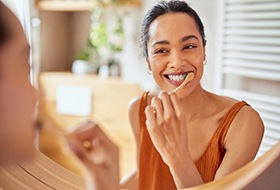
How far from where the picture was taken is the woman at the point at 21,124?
0.24 meters

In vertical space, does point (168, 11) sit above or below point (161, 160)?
above

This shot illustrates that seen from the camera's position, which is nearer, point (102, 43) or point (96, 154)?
point (96, 154)

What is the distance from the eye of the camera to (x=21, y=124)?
239 millimetres

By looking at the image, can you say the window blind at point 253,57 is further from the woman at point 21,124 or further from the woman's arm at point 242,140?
the woman at point 21,124

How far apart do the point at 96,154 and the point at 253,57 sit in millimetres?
151

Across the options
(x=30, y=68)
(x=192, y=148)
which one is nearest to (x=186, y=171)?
(x=192, y=148)

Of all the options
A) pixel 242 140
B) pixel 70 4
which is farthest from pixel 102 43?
pixel 242 140

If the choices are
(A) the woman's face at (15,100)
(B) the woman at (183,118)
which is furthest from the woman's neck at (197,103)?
(A) the woman's face at (15,100)

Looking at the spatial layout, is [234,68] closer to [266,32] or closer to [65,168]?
[266,32]

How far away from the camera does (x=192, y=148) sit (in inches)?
11.1

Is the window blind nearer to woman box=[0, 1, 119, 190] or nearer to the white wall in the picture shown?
the white wall

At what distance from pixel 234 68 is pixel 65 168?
0.50ft

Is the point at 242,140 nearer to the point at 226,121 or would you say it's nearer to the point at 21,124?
the point at 226,121

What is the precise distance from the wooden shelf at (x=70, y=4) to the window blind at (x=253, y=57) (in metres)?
0.07
